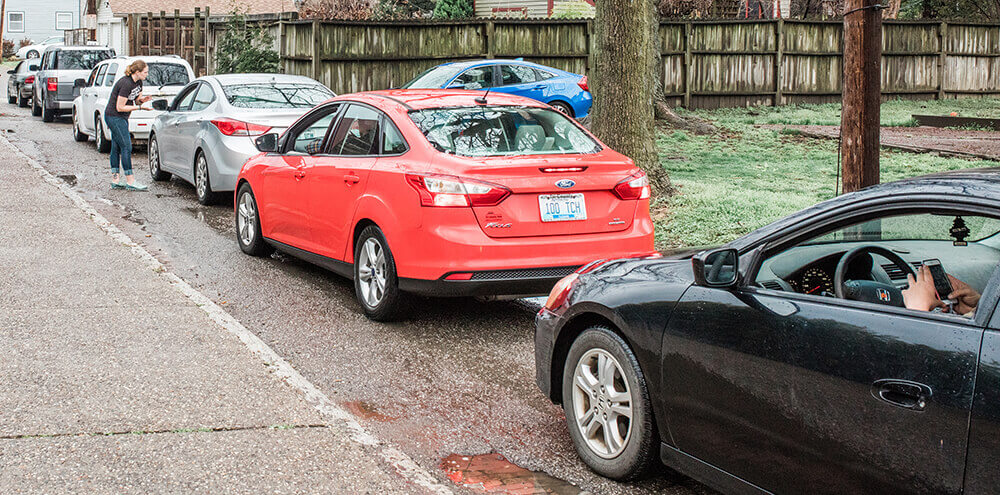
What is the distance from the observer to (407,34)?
2239 centimetres

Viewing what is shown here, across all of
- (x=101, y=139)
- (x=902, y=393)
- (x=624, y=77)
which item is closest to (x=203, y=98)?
(x=624, y=77)

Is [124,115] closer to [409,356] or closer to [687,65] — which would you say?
[409,356]

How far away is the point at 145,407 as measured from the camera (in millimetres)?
5316

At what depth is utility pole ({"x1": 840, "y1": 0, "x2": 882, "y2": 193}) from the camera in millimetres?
6871

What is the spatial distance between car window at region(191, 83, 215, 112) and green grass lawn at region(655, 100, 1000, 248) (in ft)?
18.0

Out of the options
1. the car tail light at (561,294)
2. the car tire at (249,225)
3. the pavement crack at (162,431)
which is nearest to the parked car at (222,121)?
the car tire at (249,225)

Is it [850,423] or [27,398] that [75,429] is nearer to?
[27,398]

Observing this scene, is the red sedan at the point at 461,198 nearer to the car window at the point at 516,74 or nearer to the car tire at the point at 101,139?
the car tire at the point at 101,139

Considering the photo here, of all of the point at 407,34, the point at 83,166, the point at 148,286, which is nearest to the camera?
the point at 148,286

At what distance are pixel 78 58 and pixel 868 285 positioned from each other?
2511cm

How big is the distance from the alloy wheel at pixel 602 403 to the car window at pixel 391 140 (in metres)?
2.85

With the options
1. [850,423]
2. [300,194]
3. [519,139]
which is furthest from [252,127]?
[850,423]

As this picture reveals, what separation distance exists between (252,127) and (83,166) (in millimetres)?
5697

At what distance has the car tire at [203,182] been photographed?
1234 centimetres
